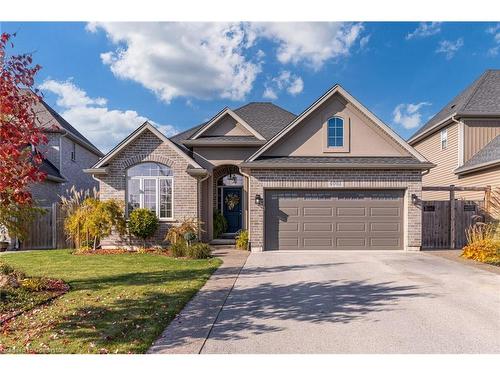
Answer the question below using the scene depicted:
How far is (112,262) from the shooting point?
Result: 10250mm

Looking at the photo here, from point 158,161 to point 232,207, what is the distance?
15.1 ft

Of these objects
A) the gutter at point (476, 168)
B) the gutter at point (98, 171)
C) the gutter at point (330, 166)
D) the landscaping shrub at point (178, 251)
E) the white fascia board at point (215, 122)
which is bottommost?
the landscaping shrub at point (178, 251)

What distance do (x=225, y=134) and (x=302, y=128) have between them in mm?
3971

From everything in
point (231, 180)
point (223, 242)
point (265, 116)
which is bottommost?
point (223, 242)

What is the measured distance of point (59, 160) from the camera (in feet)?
60.7

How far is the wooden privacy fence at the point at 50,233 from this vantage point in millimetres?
13516

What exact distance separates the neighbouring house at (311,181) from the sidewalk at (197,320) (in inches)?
187

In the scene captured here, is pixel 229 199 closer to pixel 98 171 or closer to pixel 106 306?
pixel 98 171

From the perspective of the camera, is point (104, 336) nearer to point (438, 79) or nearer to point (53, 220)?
point (53, 220)

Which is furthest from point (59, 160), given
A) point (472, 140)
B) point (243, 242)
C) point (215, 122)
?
point (472, 140)

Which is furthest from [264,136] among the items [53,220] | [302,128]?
[53,220]

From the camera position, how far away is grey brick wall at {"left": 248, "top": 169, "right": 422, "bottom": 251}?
485 inches

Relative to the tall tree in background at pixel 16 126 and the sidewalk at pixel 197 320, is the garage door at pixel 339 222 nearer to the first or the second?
the sidewalk at pixel 197 320

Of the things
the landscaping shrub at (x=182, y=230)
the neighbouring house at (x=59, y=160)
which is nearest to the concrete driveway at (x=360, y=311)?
the landscaping shrub at (x=182, y=230)
